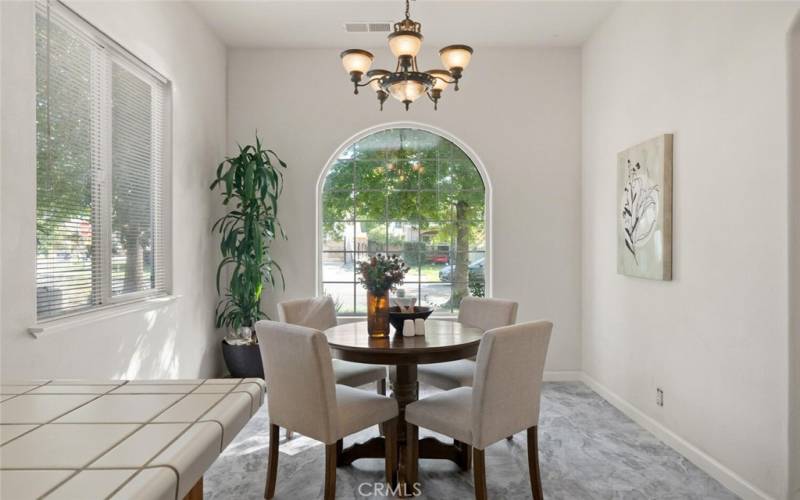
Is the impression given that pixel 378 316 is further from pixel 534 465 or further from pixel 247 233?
pixel 247 233

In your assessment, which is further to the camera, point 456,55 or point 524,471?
point 524,471

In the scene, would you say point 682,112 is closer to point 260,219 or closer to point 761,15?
point 761,15

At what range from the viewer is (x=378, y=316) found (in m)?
2.71

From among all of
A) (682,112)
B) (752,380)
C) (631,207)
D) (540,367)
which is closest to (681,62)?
(682,112)

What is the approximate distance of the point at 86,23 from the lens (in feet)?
8.32

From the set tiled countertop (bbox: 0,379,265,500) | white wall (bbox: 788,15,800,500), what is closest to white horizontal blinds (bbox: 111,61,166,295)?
tiled countertop (bbox: 0,379,265,500)

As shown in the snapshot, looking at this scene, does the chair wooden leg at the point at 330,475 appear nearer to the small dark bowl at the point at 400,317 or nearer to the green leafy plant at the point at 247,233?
the small dark bowl at the point at 400,317

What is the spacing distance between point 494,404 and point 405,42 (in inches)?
72.0

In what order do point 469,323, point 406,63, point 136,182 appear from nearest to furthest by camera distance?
point 406,63 < point 136,182 < point 469,323

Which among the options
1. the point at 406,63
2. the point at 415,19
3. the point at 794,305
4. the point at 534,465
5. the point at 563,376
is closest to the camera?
the point at 794,305

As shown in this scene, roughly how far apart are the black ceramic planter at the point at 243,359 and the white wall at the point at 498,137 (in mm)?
603

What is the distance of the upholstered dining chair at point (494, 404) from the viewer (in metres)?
2.10

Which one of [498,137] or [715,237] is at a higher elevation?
[498,137]

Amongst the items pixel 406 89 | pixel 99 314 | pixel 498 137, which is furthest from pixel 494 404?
pixel 498 137
